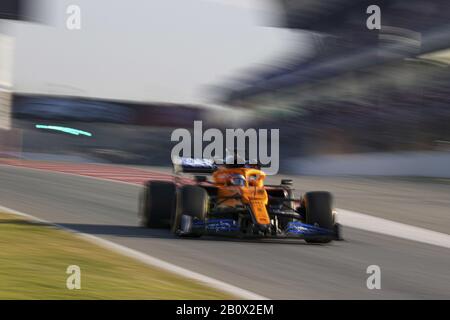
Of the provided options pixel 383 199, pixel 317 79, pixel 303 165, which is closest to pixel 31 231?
pixel 383 199

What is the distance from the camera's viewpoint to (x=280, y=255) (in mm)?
8844

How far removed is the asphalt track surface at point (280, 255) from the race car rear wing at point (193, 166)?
2.86ft

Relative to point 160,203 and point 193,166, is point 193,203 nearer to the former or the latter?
point 160,203

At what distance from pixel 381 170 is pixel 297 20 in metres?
16.8

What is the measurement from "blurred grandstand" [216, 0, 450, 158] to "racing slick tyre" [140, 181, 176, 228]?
670 inches

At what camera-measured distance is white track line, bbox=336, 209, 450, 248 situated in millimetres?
11547

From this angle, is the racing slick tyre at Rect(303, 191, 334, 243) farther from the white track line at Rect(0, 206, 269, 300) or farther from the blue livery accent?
the white track line at Rect(0, 206, 269, 300)

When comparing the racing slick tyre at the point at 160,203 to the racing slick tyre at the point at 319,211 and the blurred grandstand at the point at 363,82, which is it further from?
the blurred grandstand at the point at 363,82

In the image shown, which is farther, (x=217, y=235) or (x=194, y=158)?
(x=194, y=158)

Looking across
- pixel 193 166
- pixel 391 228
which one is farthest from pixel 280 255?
pixel 391 228

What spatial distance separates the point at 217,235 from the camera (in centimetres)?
955

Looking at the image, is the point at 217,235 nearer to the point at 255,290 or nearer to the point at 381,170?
the point at 255,290

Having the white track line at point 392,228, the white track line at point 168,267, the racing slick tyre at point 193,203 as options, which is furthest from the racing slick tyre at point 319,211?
the white track line at point 168,267

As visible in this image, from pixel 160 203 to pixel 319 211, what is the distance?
1925 mm
